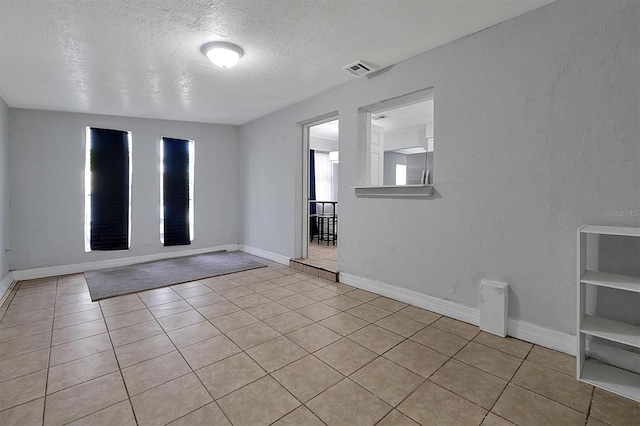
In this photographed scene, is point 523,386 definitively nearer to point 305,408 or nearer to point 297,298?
point 305,408

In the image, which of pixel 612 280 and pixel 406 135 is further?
pixel 406 135

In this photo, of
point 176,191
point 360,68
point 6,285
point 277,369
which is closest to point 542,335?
point 277,369

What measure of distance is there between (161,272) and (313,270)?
2185 millimetres

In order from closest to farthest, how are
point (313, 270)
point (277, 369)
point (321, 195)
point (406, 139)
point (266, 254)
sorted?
point (277, 369) < point (313, 270) < point (266, 254) < point (406, 139) < point (321, 195)

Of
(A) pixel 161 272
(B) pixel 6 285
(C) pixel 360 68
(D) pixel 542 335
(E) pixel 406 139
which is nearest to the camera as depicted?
(D) pixel 542 335

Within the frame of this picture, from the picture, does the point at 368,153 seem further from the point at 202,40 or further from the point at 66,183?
the point at 66,183

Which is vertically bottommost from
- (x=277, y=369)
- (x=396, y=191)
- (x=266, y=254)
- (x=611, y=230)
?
(x=277, y=369)

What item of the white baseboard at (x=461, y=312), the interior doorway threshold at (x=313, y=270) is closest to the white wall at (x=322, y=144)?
the interior doorway threshold at (x=313, y=270)

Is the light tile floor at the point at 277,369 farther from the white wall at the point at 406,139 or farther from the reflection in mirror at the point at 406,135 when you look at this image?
the white wall at the point at 406,139

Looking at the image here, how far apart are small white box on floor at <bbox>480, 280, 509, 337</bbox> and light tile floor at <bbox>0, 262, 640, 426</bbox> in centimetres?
11

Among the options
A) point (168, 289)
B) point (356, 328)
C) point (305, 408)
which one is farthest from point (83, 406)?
point (168, 289)

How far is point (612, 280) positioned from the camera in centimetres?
171

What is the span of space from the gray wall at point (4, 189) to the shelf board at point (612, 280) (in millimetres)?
5454

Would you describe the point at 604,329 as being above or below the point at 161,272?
above
